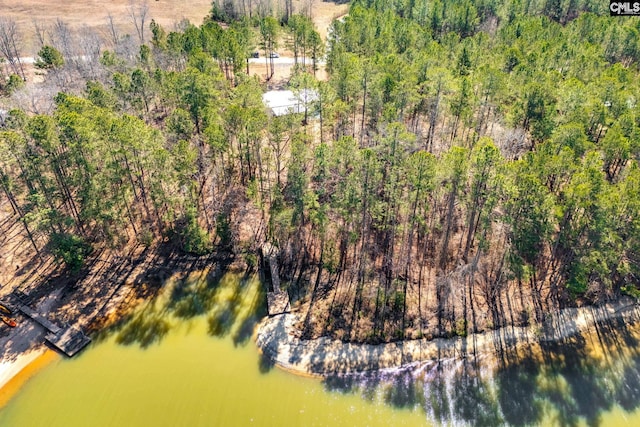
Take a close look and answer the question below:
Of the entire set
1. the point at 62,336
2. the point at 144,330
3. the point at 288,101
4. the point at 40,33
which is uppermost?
the point at 40,33

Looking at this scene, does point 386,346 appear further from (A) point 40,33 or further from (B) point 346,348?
(A) point 40,33

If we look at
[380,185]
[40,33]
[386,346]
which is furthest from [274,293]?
[40,33]

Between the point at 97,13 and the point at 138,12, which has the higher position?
the point at 138,12

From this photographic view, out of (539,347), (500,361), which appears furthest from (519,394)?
(539,347)

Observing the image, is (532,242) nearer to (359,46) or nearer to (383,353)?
(383,353)

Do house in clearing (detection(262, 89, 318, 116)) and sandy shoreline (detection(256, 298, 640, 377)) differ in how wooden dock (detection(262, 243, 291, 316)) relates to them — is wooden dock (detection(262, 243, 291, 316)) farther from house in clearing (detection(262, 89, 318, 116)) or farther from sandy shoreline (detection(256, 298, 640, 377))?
house in clearing (detection(262, 89, 318, 116))

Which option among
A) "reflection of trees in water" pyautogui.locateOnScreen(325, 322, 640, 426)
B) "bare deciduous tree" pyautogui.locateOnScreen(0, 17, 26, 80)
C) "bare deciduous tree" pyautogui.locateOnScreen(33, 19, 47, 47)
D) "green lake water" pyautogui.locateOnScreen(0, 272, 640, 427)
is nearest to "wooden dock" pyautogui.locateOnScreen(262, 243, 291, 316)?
"green lake water" pyautogui.locateOnScreen(0, 272, 640, 427)
